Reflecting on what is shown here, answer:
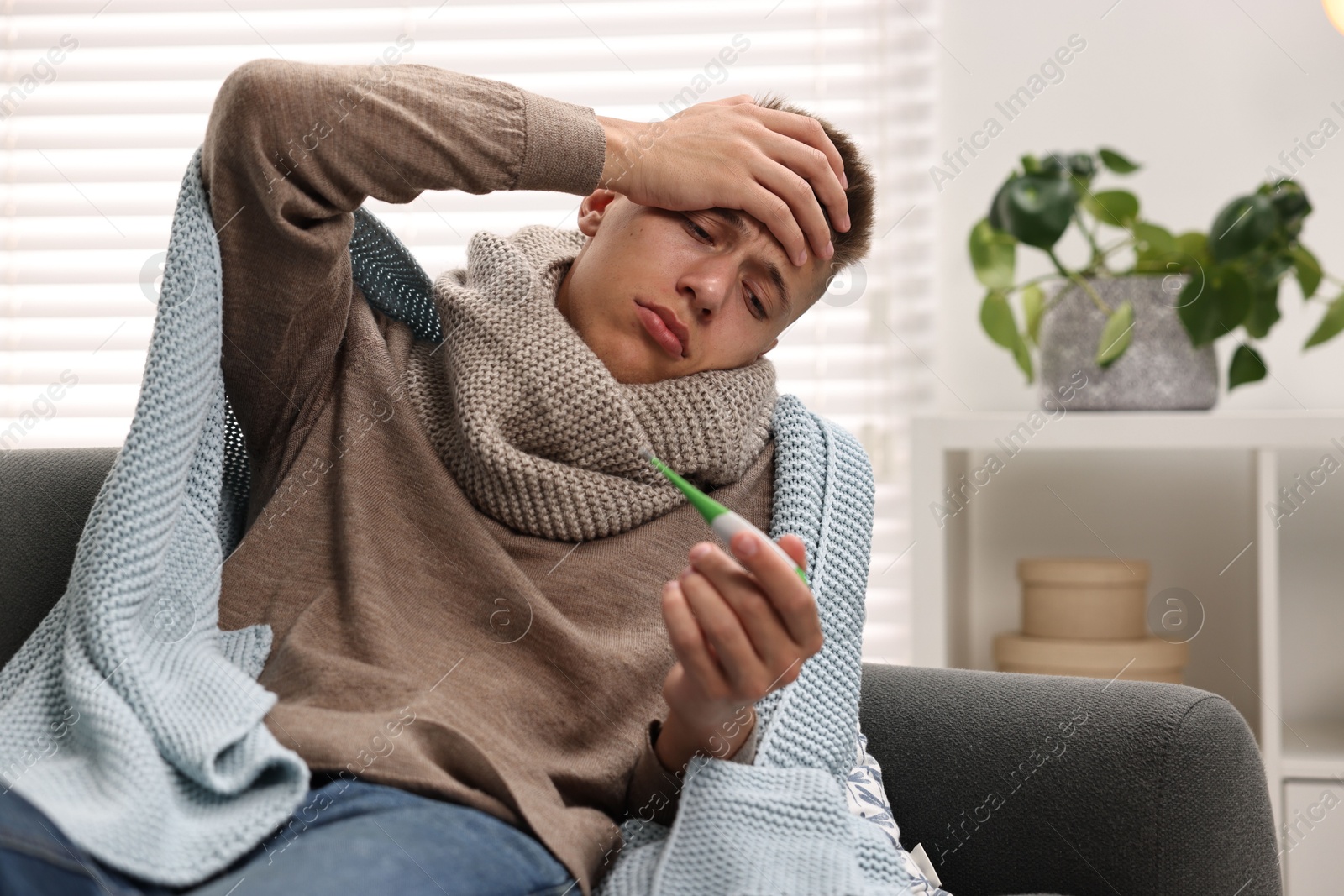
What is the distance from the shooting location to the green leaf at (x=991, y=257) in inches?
67.0

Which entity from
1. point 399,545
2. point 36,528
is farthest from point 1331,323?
point 36,528

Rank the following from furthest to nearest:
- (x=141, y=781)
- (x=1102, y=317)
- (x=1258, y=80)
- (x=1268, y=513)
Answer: (x=1258, y=80) → (x=1102, y=317) → (x=1268, y=513) → (x=141, y=781)

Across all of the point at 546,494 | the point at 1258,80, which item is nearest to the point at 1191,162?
the point at 1258,80

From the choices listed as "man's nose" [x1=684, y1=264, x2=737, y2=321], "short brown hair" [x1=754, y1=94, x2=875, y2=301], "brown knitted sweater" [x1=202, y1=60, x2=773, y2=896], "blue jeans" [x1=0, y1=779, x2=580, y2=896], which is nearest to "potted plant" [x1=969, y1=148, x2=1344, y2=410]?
"short brown hair" [x1=754, y1=94, x2=875, y2=301]

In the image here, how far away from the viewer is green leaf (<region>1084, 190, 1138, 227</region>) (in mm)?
1647

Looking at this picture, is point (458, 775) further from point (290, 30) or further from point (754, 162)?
point (290, 30)

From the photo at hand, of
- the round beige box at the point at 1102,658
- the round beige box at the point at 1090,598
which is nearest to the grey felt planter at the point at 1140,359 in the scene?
the round beige box at the point at 1090,598

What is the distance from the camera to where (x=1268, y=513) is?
151 cm

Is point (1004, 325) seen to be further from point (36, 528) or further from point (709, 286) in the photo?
point (36, 528)

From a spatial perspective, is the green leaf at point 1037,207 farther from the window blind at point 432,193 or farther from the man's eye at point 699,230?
the man's eye at point 699,230

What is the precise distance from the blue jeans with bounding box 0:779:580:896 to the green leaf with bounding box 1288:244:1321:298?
4.50 ft

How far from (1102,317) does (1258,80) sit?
1.74 ft

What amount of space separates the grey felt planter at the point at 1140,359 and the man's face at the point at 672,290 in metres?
0.73

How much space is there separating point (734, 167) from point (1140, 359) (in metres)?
0.88
